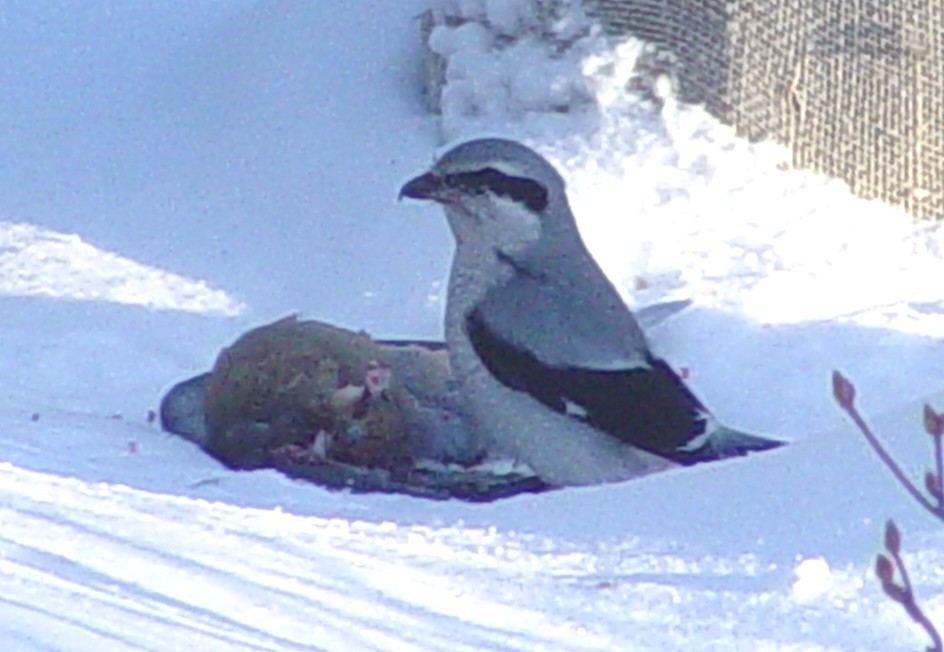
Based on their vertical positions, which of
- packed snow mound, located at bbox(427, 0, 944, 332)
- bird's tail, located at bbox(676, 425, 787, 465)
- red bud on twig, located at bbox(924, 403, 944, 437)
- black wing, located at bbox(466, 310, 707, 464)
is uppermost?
packed snow mound, located at bbox(427, 0, 944, 332)

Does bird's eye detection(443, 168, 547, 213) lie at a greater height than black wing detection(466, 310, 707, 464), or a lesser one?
greater

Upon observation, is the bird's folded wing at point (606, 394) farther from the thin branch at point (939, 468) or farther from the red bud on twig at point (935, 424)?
the red bud on twig at point (935, 424)

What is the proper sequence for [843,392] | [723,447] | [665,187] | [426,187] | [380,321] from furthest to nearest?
[665,187] → [380,321] → [426,187] → [723,447] → [843,392]

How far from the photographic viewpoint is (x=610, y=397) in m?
6.98

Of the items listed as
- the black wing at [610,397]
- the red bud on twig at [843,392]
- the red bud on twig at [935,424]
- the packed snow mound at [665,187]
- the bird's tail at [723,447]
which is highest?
the packed snow mound at [665,187]

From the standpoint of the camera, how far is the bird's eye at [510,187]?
7309 mm

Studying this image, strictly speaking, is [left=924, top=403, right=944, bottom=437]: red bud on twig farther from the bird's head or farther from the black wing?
the bird's head

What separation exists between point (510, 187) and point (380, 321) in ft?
4.66

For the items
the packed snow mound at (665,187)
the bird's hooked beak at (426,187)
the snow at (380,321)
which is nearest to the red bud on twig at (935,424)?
the snow at (380,321)

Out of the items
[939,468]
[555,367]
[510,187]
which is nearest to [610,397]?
[555,367]

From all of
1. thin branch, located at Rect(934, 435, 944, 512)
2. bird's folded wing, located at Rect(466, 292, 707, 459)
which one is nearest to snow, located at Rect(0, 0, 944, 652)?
bird's folded wing, located at Rect(466, 292, 707, 459)

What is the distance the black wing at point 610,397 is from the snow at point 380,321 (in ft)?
1.72

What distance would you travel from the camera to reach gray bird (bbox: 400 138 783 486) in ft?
22.9

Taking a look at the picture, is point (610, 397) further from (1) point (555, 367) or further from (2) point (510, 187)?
(2) point (510, 187)
